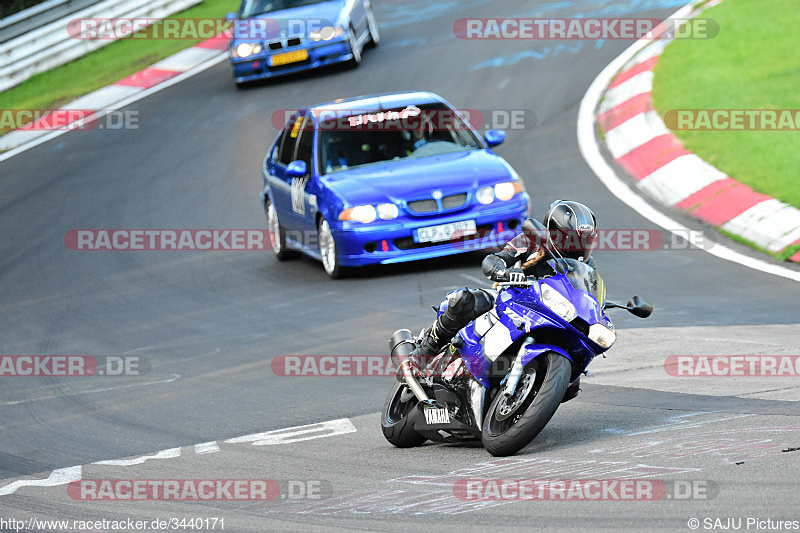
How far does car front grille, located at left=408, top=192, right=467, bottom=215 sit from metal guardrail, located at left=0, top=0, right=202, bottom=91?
1186 cm

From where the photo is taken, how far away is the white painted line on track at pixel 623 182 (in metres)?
11.3

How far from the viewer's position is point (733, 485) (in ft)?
17.4

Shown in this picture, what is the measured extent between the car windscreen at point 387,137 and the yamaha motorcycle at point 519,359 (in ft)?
20.6

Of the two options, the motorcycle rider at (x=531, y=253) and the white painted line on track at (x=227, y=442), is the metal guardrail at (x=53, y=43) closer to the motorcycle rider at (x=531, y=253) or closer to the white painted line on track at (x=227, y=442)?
the white painted line on track at (x=227, y=442)

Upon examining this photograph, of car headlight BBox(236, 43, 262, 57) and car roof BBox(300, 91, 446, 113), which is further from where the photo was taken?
car headlight BBox(236, 43, 262, 57)

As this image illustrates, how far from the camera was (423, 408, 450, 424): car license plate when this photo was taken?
6.70 meters

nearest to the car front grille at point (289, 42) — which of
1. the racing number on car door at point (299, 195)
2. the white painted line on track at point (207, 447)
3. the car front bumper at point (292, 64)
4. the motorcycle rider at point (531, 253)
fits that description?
the car front bumper at point (292, 64)

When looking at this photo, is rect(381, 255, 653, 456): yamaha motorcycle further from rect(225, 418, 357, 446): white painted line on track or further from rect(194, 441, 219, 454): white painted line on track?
rect(194, 441, 219, 454): white painted line on track

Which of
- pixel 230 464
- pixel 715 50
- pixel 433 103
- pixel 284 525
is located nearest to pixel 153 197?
pixel 433 103

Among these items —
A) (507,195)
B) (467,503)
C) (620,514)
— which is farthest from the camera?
(507,195)

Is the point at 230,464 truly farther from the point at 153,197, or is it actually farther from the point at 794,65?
the point at 794,65

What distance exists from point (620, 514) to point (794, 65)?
484 inches

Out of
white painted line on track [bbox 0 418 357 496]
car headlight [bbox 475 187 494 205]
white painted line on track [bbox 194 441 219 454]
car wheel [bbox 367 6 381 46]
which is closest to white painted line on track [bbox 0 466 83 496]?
white painted line on track [bbox 0 418 357 496]

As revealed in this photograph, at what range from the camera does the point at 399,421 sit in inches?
276
